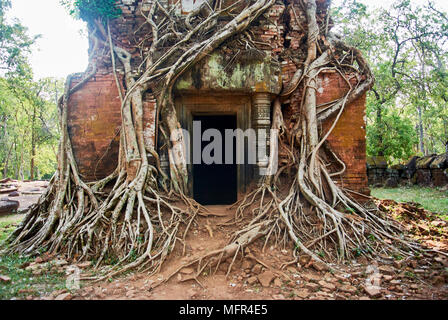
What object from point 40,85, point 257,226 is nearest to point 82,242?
point 257,226

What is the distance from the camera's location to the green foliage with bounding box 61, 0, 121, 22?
15.3ft

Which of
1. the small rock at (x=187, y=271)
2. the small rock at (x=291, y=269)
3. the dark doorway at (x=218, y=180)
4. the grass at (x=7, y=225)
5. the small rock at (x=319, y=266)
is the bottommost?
the grass at (x=7, y=225)

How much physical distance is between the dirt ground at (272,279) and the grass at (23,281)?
14 cm

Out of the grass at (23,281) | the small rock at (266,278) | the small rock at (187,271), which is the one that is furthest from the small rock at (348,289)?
the grass at (23,281)

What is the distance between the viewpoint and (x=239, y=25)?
4.50 meters

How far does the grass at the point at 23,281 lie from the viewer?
256 centimetres

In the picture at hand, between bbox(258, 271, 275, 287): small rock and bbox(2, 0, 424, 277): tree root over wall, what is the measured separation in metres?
0.37

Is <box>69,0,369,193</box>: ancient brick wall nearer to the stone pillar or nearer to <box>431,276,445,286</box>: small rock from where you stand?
the stone pillar

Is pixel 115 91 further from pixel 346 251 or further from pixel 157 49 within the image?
pixel 346 251

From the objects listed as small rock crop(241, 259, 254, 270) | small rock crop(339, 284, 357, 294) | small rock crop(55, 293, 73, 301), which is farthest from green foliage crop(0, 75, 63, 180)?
small rock crop(339, 284, 357, 294)

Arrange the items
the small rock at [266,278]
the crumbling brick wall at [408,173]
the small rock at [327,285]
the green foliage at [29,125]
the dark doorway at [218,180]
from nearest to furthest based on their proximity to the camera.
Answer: the small rock at [327,285], the small rock at [266,278], the dark doorway at [218,180], the crumbling brick wall at [408,173], the green foliage at [29,125]

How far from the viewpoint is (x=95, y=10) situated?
184 inches

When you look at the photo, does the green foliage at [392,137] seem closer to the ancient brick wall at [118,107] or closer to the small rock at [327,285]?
the ancient brick wall at [118,107]

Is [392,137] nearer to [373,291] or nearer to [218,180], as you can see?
[218,180]
